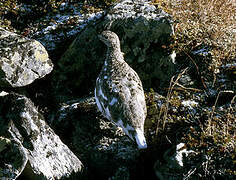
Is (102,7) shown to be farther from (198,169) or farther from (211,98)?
(198,169)

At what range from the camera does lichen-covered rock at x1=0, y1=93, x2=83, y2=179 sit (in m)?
3.59

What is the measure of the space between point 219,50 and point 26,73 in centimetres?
339

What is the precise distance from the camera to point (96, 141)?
4.27 m

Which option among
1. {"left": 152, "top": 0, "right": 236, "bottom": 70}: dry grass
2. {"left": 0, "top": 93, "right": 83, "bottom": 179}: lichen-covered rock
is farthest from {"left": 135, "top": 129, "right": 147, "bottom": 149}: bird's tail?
{"left": 152, "top": 0, "right": 236, "bottom": 70}: dry grass

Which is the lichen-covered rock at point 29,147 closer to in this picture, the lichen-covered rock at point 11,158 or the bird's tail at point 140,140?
the lichen-covered rock at point 11,158

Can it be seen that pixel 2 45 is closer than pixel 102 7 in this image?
Yes

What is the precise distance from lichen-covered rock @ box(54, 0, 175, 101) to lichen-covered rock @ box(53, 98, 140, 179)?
2.11 ft

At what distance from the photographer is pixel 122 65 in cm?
444

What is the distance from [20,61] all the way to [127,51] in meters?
1.80

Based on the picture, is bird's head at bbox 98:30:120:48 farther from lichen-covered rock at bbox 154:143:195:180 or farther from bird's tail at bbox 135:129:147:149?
lichen-covered rock at bbox 154:143:195:180


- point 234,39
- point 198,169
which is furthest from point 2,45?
point 234,39

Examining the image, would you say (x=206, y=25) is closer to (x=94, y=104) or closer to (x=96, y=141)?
(x=94, y=104)

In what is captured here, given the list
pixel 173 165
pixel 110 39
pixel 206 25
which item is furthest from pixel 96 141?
pixel 206 25

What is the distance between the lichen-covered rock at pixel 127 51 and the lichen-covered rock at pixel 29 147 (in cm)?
126
